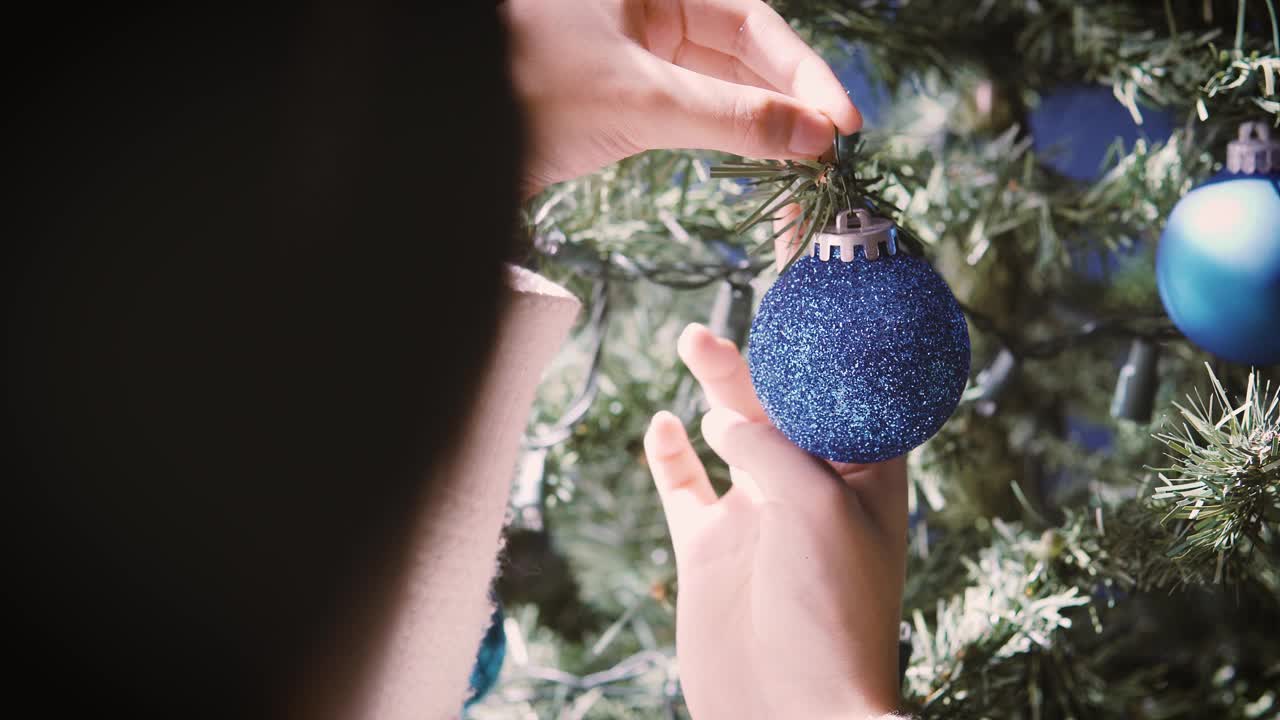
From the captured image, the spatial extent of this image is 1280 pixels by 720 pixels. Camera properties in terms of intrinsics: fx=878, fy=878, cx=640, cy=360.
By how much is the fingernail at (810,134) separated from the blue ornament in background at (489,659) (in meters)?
0.34

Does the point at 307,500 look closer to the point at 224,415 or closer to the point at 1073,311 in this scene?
the point at 224,415

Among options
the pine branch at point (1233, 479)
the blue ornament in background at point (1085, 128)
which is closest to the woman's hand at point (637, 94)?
the pine branch at point (1233, 479)

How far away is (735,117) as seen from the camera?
362 millimetres

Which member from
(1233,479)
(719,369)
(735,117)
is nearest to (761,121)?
(735,117)

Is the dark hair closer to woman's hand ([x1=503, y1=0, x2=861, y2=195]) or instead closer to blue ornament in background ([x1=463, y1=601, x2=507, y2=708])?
woman's hand ([x1=503, y1=0, x2=861, y2=195])

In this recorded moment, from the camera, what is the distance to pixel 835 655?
448 millimetres

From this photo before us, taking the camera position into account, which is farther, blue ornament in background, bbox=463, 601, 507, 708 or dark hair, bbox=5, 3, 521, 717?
blue ornament in background, bbox=463, 601, 507, 708

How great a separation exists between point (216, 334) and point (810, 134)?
0.83ft

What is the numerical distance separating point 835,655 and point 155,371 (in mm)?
355

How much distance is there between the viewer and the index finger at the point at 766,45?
0.39 metres

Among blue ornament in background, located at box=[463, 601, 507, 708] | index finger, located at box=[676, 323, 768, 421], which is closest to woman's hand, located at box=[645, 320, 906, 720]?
index finger, located at box=[676, 323, 768, 421]

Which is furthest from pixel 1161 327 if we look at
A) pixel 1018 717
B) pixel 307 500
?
pixel 307 500

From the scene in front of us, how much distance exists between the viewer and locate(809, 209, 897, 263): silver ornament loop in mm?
392

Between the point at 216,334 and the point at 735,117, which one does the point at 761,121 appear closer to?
the point at 735,117
